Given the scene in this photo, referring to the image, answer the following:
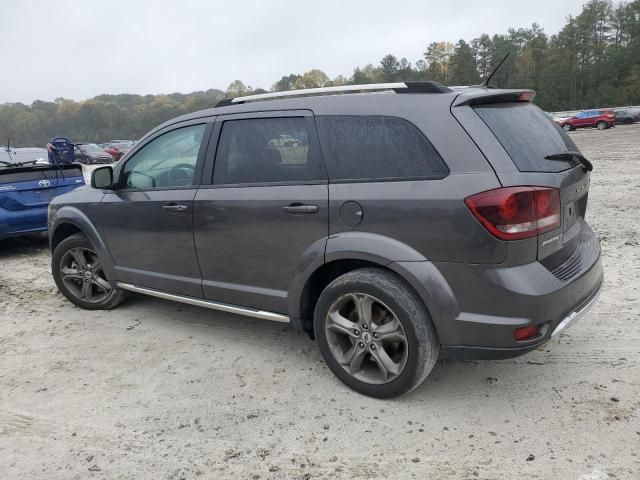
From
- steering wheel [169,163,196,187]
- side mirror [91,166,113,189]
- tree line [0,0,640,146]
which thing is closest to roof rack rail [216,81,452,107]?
steering wheel [169,163,196,187]

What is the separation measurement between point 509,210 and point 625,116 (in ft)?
149

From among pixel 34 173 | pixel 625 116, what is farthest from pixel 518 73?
pixel 34 173

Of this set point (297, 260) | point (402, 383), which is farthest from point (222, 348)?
point (402, 383)

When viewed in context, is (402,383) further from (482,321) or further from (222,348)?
(222,348)

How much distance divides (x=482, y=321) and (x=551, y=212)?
687mm

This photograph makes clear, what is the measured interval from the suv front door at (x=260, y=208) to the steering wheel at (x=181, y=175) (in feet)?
0.62

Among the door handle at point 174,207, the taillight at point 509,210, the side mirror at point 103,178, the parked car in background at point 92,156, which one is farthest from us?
the parked car in background at point 92,156

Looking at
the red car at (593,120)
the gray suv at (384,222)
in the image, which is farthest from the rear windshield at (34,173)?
the red car at (593,120)

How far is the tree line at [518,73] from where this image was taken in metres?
79.2

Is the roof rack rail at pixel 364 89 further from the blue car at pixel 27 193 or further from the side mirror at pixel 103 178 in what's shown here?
the blue car at pixel 27 193

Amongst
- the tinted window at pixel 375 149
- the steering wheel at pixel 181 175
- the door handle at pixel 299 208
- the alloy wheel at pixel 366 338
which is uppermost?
the tinted window at pixel 375 149

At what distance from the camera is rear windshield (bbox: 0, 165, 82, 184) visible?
22.9 feet

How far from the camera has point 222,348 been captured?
3947 millimetres

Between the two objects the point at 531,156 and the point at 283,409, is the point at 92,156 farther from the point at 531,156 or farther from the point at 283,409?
the point at 531,156
